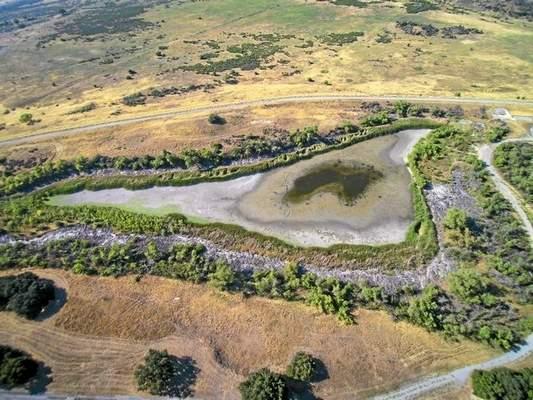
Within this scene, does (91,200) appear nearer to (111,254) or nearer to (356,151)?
(111,254)

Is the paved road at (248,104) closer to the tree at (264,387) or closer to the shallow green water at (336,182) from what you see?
the shallow green water at (336,182)

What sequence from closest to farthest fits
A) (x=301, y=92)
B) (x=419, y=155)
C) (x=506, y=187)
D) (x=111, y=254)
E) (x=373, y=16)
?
(x=111, y=254)
(x=506, y=187)
(x=419, y=155)
(x=301, y=92)
(x=373, y=16)

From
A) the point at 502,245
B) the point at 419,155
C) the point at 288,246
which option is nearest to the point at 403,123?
the point at 419,155

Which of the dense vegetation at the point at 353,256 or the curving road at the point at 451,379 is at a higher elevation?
the dense vegetation at the point at 353,256

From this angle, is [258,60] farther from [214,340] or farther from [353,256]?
[214,340]

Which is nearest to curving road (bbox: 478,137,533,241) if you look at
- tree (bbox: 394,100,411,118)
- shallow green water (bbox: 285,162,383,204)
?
tree (bbox: 394,100,411,118)

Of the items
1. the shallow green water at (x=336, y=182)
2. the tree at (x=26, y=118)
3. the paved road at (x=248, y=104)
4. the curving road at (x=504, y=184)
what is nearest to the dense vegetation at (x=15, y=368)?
the shallow green water at (x=336, y=182)

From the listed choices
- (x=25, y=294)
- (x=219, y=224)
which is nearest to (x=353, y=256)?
(x=219, y=224)
